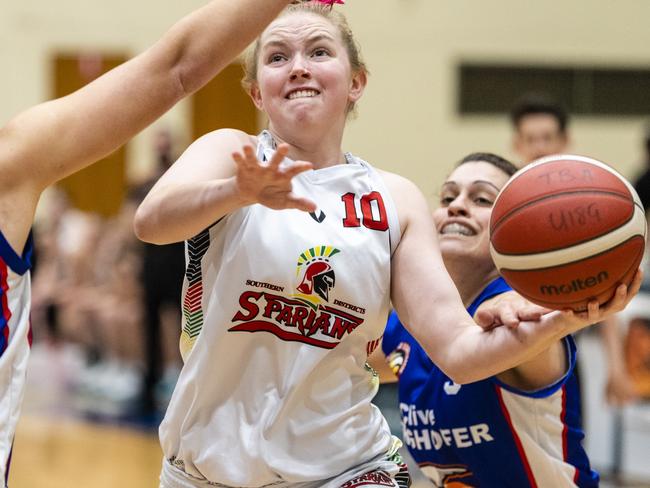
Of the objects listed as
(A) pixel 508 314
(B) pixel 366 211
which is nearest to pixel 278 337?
(B) pixel 366 211

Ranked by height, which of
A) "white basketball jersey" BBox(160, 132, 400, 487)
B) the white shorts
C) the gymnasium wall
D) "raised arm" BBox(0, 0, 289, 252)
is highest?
the gymnasium wall

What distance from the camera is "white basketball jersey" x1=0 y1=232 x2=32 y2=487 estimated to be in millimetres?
2180

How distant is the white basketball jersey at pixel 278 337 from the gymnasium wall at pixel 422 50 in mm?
12152

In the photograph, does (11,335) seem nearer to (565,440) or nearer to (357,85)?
(357,85)

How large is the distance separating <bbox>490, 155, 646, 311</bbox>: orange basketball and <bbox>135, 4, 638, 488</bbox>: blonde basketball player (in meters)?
0.20

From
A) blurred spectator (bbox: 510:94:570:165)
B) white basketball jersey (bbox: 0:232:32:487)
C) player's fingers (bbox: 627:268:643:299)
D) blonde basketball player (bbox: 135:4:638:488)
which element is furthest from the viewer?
blurred spectator (bbox: 510:94:570:165)

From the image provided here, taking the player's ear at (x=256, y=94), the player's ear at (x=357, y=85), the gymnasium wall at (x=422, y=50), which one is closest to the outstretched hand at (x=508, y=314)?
the player's ear at (x=357, y=85)

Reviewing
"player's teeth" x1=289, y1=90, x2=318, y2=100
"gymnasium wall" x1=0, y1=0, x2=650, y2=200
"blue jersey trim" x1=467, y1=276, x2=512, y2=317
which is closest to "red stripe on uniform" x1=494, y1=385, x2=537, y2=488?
"blue jersey trim" x1=467, y1=276, x2=512, y2=317

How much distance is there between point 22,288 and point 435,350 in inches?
38.8

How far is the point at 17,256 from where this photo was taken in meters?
2.18

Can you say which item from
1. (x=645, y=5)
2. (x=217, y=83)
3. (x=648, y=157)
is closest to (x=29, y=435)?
(x=648, y=157)

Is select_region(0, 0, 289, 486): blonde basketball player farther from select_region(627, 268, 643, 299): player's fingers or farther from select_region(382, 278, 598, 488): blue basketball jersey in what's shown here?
select_region(382, 278, 598, 488): blue basketball jersey

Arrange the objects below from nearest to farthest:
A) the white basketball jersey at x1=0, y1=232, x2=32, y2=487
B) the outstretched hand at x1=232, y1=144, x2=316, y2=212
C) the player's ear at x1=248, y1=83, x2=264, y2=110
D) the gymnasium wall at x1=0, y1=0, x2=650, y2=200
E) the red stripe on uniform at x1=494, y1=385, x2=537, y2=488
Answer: the outstretched hand at x1=232, y1=144, x2=316, y2=212 < the white basketball jersey at x1=0, y1=232, x2=32, y2=487 < the player's ear at x1=248, y1=83, x2=264, y2=110 < the red stripe on uniform at x1=494, y1=385, x2=537, y2=488 < the gymnasium wall at x1=0, y1=0, x2=650, y2=200

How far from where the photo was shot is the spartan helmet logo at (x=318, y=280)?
2.51 m
